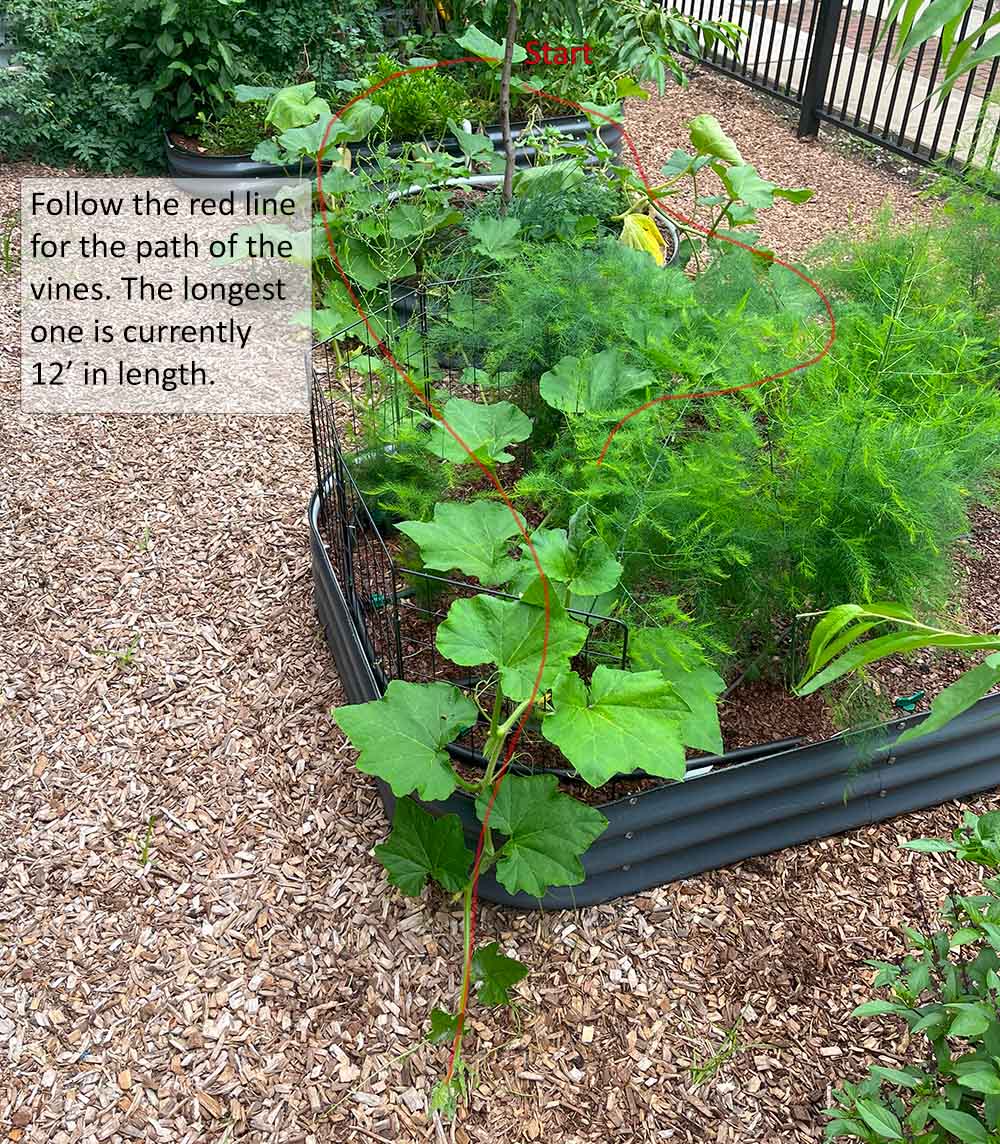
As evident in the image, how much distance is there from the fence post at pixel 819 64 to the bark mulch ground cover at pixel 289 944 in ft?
14.8

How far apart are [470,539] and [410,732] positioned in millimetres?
371

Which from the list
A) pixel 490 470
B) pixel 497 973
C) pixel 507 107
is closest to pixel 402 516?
pixel 490 470

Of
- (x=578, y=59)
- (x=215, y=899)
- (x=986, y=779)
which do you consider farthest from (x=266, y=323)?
(x=986, y=779)

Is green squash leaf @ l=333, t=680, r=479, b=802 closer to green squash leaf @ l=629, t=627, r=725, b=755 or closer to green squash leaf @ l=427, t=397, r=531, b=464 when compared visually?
green squash leaf @ l=629, t=627, r=725, b=755

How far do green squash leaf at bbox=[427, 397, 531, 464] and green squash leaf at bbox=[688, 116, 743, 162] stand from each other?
5.31ft

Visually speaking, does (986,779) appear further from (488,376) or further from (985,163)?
(985,163)

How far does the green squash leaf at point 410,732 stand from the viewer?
1655 mm

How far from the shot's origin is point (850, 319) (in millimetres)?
2506

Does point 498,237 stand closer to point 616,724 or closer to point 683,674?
point 683,674

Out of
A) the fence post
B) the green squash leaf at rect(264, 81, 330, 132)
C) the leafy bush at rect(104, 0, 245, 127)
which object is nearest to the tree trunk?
the green squash leaf at rect(264, 81, 330, 132)

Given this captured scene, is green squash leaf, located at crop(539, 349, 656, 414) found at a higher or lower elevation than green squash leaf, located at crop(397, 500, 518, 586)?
higher

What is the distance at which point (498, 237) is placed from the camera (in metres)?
3.06

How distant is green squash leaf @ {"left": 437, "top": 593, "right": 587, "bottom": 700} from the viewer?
1649 millimetres

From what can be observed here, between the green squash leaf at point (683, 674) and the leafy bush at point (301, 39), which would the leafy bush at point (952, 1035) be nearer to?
the green squash leaf at point (683, 674)
